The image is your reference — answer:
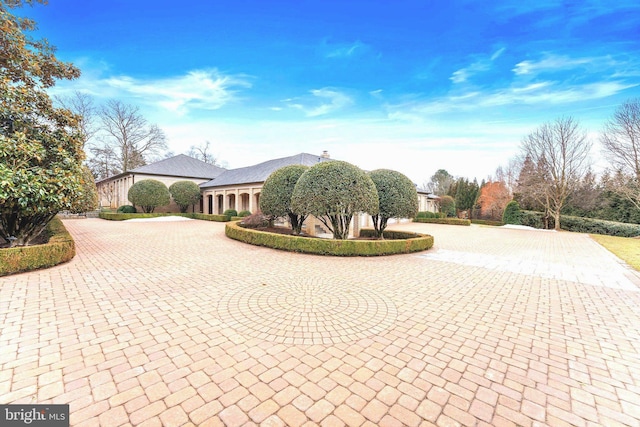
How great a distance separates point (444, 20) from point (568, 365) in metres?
11.5

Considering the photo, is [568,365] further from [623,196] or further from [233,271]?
[623,196]

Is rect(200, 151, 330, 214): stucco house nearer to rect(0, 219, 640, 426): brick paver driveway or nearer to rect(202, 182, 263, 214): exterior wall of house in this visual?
rect(202, 182, 263, 214): exterior wall of house

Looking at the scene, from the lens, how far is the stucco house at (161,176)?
84.2 ft

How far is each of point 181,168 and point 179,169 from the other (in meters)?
0.44

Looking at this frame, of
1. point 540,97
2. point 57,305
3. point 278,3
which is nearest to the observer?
point 57,305

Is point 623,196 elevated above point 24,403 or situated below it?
above

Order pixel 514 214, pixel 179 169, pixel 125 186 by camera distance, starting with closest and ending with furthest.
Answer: pixel 514 214, pixel 125 186, pixel 179 169

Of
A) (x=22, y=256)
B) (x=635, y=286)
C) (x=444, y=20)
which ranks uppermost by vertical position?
(x=444, y=20)

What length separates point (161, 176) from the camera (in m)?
26.3

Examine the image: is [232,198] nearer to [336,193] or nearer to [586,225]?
[336,193]

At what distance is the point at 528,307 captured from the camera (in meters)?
4.54

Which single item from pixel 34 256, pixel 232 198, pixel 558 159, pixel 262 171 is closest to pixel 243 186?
pixel 262 171

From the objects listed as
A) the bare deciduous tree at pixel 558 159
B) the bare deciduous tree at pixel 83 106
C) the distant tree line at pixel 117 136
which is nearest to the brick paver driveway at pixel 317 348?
the bare deciduous tree at pixel 558 159

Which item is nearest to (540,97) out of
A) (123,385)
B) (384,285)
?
(384,285)
